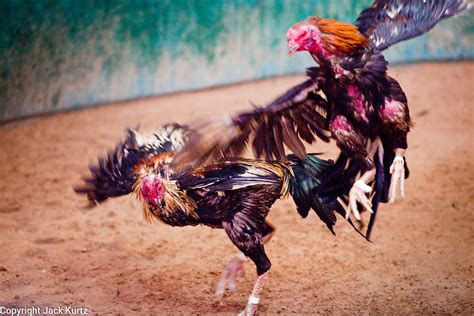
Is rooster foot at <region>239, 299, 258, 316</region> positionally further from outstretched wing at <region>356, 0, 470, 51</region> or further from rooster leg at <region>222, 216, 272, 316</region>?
outstretched wing at <region>356, 0, 470, 51</region>

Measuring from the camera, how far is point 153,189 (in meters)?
3.69

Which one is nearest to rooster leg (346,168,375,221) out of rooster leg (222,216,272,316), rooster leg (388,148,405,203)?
rooster leg (388,148,405,203)

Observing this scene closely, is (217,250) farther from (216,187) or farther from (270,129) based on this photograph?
(270,129)

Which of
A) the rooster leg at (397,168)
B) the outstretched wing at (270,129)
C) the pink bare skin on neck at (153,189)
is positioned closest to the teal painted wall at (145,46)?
the pink bare skin on neck at (153,189)

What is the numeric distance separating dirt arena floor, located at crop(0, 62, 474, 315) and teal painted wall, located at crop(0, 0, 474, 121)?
80 centimetres

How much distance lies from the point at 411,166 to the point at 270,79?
2.70 metres

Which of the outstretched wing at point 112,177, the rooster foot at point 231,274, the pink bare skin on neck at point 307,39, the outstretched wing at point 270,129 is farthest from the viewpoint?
the rooster foot at point 231,274

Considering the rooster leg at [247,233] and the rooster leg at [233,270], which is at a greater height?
the rooster leg at [247,233]

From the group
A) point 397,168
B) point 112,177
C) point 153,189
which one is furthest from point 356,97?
point 112,177

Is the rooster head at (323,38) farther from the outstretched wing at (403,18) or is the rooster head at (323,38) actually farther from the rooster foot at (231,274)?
the rooster foot at (231,274)

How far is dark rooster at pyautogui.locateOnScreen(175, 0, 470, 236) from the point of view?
318 cm

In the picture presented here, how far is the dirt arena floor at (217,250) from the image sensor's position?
4.25 meters

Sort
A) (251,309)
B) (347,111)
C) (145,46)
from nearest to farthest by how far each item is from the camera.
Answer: (347,111) < (251,309) < (145,46)

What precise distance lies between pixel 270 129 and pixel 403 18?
105 centimetres
